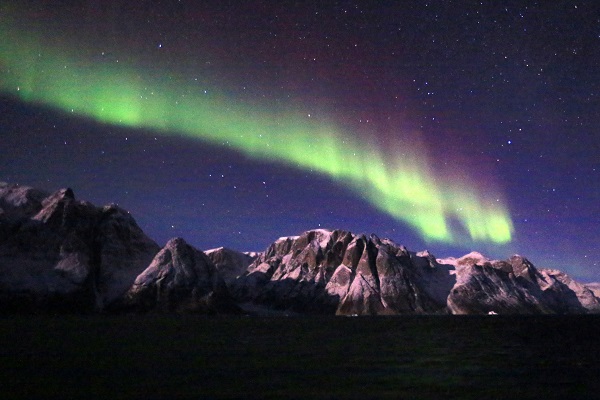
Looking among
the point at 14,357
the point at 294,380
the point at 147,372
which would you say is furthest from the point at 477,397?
the point at 14,357

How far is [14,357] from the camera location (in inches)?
1511

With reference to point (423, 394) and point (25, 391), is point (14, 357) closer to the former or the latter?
point (25, 391)

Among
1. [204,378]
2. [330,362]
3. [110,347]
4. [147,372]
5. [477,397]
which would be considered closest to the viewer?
[477,397]

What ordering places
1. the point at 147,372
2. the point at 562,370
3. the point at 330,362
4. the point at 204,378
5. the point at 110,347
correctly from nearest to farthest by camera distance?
1. the point at 204,378
2. the point at 147,372
3. the point at 562,370
4. the point at 330,362
5. the point at 110,347

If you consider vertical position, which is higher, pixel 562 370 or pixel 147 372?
pixel 562 370

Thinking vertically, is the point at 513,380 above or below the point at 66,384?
above

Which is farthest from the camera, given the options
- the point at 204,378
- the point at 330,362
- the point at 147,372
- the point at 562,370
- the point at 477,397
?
the point at 330,362

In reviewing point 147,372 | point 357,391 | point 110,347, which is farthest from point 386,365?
point 110,347

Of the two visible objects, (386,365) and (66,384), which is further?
(386,365)

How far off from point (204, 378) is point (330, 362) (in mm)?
11679

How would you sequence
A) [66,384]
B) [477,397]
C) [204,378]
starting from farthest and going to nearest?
[204,378] → [66,384] → [477,397]

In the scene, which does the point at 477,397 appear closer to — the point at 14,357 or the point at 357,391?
the point at 357,391

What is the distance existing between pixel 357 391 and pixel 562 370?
18.5m

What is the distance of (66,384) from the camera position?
26.3 meters
